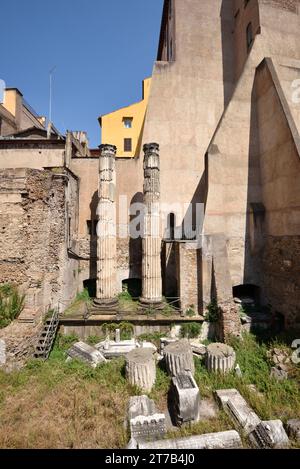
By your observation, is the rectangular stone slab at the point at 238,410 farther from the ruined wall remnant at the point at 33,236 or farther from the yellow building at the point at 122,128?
the yellow building at the point at 122,128

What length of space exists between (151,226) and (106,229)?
Result: 2458mm

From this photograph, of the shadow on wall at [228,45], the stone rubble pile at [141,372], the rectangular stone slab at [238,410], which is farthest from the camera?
the shadow on wall at [228,45]

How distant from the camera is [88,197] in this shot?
15797 millimetres

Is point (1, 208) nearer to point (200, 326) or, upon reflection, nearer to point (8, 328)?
point (8, 328)

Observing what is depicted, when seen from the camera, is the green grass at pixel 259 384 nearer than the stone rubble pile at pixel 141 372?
Yes

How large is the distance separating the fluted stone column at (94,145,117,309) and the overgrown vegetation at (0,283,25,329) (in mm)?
3824

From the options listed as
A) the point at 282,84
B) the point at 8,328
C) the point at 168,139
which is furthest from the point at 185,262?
the point at 282,84

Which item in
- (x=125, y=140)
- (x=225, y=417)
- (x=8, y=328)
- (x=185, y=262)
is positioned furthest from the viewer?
(x=125, y=140)

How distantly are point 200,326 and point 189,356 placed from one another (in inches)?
126

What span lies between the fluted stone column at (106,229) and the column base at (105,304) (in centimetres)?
15

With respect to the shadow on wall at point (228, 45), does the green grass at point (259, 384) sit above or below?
below

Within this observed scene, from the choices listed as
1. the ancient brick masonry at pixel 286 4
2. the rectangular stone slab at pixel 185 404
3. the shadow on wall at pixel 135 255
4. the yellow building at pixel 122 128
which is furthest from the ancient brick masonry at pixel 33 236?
the ancient brick masonry at pixel 286 4

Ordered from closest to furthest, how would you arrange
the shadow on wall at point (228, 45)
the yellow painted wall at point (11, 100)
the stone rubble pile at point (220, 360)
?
the stone rubble pile at point (220, 360) → the shadow on wall at point (228, 45) → the yellow painted wall at point (11, 100)

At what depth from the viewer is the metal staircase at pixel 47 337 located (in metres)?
9.30
